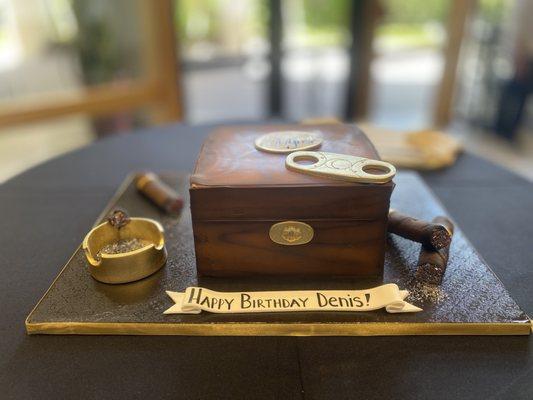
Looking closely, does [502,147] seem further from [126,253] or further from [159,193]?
[126,253]

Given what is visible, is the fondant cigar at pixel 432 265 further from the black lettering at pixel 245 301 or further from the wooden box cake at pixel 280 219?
the black lettering at pixel 245 301

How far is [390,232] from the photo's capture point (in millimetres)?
908

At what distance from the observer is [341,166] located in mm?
758

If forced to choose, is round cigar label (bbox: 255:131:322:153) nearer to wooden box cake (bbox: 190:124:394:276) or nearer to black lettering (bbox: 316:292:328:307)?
wooden box cake (bbox: 190:124:394:276)

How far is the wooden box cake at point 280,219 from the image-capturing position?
73 cm

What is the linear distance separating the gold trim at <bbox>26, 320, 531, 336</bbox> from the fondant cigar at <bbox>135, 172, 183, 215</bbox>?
36cm

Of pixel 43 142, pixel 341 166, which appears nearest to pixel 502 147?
pixel 341 166

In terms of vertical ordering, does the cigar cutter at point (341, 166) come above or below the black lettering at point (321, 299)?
above

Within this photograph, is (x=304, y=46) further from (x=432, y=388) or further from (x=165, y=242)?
(x=432, y=388)

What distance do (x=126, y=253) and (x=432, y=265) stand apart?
1.68 ft

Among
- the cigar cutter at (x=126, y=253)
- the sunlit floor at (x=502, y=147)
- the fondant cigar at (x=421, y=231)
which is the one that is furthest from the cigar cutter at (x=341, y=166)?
the sunlit floor at (x=502, y=147)

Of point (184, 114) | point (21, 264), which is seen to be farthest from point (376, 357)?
point (184, 114)

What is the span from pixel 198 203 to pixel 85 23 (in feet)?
8.15

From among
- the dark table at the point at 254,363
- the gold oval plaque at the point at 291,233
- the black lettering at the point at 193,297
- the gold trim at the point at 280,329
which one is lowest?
the dark table at the point at 254,363
